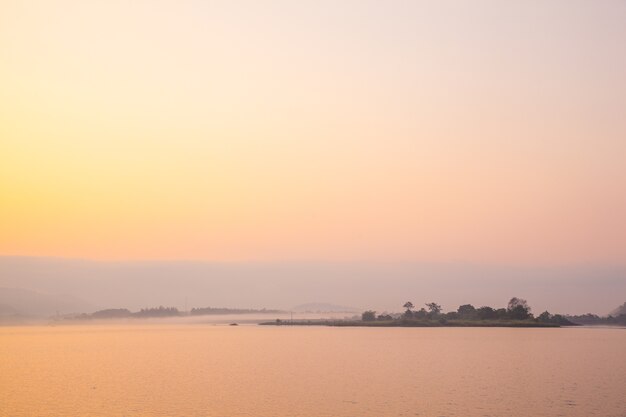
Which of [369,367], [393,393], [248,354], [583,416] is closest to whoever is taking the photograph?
[583,416]

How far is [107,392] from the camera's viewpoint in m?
68.0

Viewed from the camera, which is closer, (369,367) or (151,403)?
(151,403)

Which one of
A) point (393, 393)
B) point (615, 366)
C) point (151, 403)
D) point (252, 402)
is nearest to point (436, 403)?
point (393, 393)

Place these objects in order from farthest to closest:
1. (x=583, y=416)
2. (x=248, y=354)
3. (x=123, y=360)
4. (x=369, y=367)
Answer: (x=248, y=354) < (x=123, y=360) < (x=369, y=367) < (x=583, y=416)

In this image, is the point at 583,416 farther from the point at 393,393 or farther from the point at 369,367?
the point at 369,367

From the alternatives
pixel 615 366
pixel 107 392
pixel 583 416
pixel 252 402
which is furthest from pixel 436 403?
pixel 615 366

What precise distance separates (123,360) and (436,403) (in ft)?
237

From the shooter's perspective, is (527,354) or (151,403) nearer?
(151,403)

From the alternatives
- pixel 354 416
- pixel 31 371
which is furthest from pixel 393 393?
pixel 31 371

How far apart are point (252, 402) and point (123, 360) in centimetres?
6167

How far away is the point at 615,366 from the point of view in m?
93.2

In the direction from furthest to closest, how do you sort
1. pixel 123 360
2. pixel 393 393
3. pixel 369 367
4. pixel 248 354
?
pixel 248 354 → pixel 123 360 → pixel 369 367 → pixel 393 393

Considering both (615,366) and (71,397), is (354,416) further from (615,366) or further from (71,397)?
(615,366)

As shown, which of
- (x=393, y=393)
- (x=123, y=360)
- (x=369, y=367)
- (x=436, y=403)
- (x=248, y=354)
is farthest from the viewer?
(x=248, y=354)
